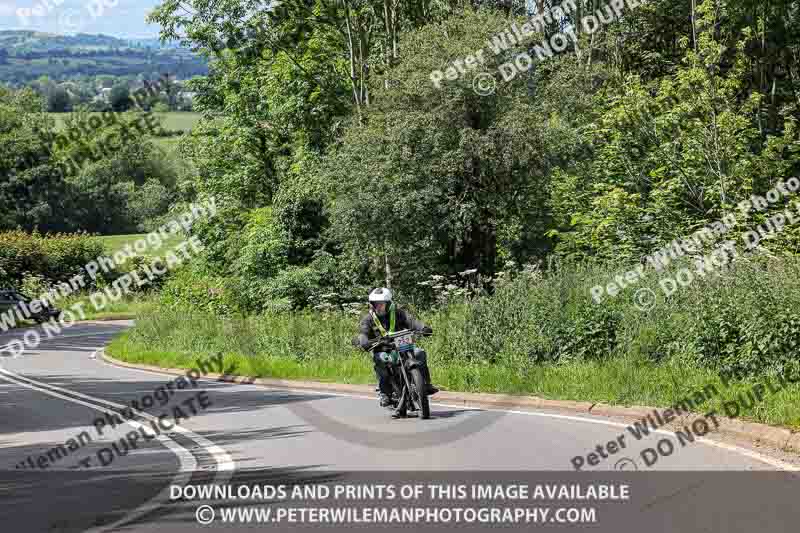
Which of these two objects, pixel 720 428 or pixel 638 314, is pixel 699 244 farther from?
pixel 720 428

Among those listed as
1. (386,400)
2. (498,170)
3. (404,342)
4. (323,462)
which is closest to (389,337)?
(404,342)

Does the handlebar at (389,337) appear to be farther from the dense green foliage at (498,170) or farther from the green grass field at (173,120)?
the green grass field at (173,120)

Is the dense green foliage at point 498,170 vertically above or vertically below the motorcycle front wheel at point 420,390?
above

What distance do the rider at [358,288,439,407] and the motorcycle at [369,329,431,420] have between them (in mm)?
82

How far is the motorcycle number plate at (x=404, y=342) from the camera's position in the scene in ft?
49.3

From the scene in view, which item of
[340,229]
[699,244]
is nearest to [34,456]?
[699,244]

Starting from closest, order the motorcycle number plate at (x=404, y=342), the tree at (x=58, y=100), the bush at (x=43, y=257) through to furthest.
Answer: the motorcycle number plate at (x=404, y=342), the bush at (x=43, y=257), the tree at (x=58, y=100)

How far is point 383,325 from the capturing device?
1565cm

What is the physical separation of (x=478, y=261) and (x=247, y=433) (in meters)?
21.5

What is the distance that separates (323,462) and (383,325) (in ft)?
14.9

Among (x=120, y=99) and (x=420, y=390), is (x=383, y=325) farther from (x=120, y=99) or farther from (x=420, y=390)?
(x=120, y=99)

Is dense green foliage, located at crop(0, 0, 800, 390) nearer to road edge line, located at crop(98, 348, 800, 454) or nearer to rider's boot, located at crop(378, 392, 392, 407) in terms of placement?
road edge line, located at crop(98, 348, 800, 454)

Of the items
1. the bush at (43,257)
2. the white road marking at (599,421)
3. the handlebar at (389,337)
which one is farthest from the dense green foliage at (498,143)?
the bush at (43,257)

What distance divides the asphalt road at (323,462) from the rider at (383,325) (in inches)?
21.1
